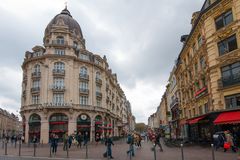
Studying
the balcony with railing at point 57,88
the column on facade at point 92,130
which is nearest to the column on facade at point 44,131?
the balcony with railing at point 57,88

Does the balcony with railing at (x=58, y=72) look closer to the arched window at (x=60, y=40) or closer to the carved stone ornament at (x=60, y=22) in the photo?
the arched window at (x=60, y=40)

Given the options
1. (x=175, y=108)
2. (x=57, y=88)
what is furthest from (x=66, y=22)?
(x=175, y=108)

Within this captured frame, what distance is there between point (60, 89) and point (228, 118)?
30.0 metres

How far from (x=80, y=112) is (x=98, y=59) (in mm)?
12681

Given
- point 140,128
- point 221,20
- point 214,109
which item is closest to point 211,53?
point 221,20

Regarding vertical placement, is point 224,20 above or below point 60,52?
below

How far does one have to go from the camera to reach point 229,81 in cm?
1936

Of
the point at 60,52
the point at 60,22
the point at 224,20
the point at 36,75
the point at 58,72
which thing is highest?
the point at 60,22

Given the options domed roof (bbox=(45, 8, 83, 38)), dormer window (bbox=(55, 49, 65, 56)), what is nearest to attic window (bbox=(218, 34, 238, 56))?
dormer window (bbox=(55, 49, 65, 56))

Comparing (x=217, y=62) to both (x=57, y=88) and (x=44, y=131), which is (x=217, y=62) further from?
(x=44, y=131)

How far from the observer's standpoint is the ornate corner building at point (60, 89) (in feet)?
129

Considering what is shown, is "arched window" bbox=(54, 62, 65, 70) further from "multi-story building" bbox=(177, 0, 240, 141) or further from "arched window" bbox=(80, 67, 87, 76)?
"multi-story building" bbox=(177, 0, 240, 141)

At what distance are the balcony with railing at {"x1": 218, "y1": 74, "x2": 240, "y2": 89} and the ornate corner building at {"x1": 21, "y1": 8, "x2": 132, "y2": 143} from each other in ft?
87.6

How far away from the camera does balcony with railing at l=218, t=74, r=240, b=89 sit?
18.7m
